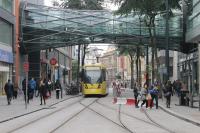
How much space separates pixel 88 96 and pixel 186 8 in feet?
44.6

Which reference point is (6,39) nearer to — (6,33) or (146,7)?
(6,33)

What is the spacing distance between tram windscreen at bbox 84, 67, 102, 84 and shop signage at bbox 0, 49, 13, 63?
7417 mm

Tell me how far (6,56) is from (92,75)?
8.83m

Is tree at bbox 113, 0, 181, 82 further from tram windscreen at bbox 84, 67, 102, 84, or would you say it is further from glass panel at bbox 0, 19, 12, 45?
glass panel at bbox 0, 19, 12, 45

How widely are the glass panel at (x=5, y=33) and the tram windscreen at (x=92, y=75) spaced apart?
319 inches

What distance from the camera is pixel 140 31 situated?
60469 mm

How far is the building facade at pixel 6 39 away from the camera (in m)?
49.6

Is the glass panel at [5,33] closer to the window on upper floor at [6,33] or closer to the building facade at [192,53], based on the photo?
the window on upper floor at [6,33]

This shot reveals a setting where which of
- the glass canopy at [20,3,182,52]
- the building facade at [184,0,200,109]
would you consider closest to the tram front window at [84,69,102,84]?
the glass canopy at [20,3,182,52]

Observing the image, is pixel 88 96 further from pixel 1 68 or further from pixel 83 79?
pixel 1 68

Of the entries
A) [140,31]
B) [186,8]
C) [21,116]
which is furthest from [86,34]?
[21,116]

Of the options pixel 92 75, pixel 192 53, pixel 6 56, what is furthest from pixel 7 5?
pixel 192 53

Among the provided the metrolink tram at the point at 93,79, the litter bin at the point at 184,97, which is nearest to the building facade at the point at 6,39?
the metrolink tram at the point at 93,79

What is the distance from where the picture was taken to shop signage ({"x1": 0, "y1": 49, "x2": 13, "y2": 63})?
4891 cm
